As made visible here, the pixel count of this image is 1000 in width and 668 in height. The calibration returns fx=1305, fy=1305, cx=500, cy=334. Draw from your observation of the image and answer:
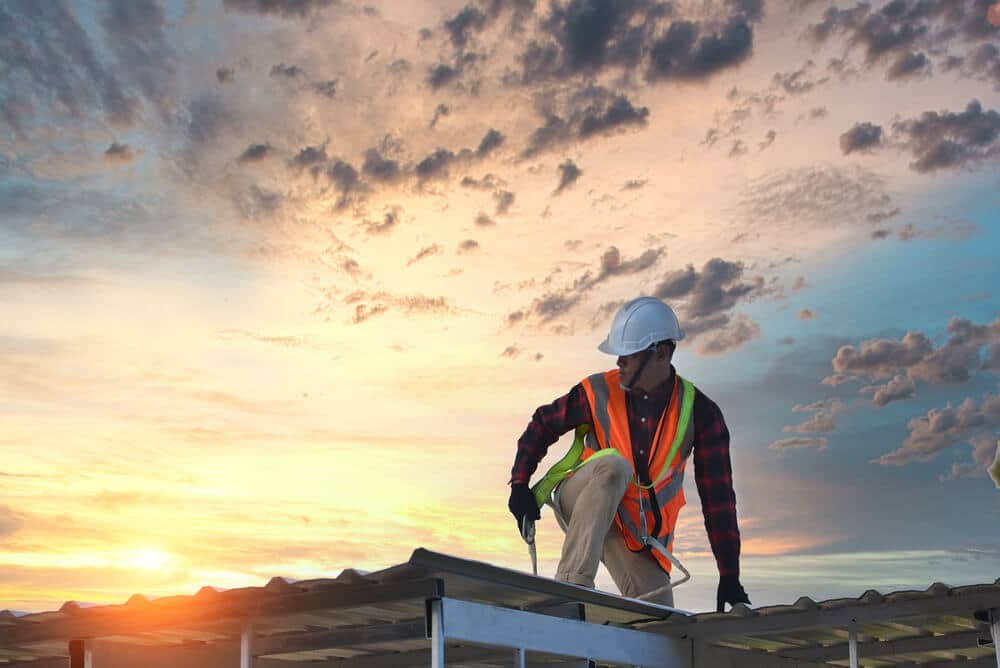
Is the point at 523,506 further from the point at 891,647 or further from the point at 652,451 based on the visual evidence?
the point at 891,647

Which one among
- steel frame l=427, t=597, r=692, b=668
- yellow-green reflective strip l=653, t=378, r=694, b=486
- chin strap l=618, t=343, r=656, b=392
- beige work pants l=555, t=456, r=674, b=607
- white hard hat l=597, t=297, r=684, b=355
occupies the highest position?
white hard hat l=597, t=297, r=684, b=355

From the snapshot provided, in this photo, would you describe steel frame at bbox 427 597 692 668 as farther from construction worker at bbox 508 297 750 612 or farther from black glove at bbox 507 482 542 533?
black glove at bbox 507 482 542 533

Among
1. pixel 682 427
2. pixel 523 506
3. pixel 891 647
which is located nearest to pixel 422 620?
pixel 523 506

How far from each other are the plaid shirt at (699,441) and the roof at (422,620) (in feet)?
3.52

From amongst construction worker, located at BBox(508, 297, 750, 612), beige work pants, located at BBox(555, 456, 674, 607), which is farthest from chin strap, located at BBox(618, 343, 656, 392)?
beige work pants, located at BBox(555, 456, 674, 607)

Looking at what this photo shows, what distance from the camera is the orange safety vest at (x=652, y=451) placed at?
10.1 meters

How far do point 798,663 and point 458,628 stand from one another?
4.33 metres

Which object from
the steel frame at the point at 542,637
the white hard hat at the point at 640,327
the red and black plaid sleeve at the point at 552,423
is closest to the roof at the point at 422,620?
the steel frame at the point at 542,637

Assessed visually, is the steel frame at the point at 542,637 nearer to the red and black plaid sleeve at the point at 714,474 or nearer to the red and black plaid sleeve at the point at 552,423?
the red and black plaid sleeve at the point at 714,474

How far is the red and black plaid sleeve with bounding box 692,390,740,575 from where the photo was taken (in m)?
10.5

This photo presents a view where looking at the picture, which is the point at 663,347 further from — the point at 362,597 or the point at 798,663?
the point at 362,597

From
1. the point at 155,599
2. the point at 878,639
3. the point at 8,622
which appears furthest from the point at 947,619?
the point at 8,622

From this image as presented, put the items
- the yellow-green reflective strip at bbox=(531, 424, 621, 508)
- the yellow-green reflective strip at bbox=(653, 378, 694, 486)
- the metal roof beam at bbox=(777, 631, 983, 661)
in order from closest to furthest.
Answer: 1. the metal roof beam at bbox=(777, 631, 983, 661)
2. the yellow-green reflective strip at bbox=(531, 424, 621, 508)
3. the yellow-green reflective strip at bbox=(653, 378, 694, 486)

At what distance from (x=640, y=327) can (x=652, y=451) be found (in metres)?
0.99
